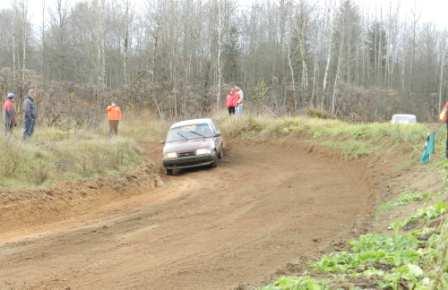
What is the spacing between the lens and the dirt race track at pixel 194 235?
7184 millimetres

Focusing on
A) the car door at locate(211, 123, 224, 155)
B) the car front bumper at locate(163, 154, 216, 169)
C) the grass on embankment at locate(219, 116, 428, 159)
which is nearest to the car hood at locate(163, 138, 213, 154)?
the car front bumper at locate(163, 154, 216, 169)

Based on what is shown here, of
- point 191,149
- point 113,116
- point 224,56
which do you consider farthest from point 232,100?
point 224,56

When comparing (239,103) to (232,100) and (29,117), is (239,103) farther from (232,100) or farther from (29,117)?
(29,117)

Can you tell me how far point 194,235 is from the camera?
9.34 meters

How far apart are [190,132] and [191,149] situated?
1334 millimetres

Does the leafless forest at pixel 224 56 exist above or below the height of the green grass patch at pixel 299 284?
above

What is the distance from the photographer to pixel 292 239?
8.77 metres

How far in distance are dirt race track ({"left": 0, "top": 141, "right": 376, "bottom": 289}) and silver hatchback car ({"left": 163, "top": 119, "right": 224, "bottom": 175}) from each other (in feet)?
6.16

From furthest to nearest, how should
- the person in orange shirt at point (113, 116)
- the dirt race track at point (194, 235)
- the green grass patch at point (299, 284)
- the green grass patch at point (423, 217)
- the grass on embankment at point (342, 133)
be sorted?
1. the person in orange shirt at point (113, 116)
2. the grass on embankment at point (342, 133)
3. the green grass patch at point (423, 217)
4. the dirt race track at point (194, 235)
5. the green grass patch at point (299, 284)

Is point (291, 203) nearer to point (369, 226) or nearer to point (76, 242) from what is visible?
point (369, 226)

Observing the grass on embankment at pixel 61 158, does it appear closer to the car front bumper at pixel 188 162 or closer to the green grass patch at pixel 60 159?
the green grass patch at pixel 60 159

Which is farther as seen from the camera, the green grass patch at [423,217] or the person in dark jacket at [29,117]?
the person in dark jacket at [29,117]

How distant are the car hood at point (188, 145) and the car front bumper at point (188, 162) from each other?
0.29m

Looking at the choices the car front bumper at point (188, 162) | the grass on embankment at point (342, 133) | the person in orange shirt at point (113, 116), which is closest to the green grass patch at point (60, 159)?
the car front bumper at point (188, 162)
